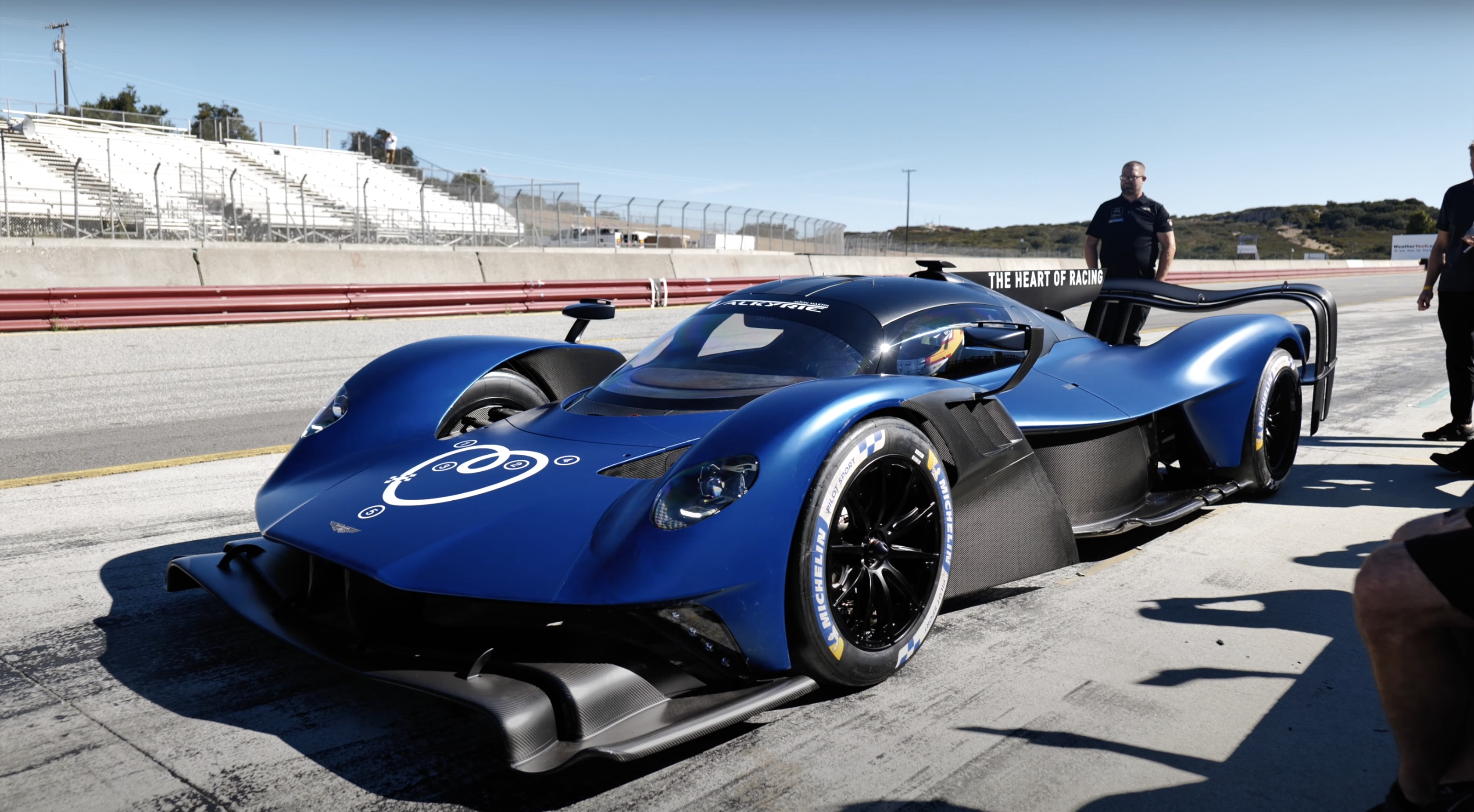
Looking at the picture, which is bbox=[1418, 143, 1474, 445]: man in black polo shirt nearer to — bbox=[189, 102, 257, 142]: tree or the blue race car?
the blue race car

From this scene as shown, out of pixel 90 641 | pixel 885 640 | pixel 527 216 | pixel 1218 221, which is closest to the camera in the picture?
pixel 885 640

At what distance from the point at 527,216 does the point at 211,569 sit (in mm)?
23877

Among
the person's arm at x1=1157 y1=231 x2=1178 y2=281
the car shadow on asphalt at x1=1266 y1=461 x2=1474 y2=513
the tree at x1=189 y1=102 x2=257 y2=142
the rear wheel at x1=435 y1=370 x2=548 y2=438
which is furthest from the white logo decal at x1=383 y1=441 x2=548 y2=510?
the tree at x1=189 y1=102 x2=257 y2=142

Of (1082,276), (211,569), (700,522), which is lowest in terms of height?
(211,569)

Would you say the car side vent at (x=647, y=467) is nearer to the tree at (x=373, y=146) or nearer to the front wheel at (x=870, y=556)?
the front wheel at (x=870, y=556)

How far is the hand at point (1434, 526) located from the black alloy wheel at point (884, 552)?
1315mm

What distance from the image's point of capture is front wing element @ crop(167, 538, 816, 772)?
2.32m

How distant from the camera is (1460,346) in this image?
261 inches

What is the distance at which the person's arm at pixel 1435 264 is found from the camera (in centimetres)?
669

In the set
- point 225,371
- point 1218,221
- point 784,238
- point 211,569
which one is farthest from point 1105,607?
point 1218,221

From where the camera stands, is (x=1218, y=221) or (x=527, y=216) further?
(x=1218, y=221)

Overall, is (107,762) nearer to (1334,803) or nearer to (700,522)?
(700,522)

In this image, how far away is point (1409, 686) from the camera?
6.19 feet

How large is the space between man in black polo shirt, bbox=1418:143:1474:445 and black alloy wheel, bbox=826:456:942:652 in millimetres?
5018
